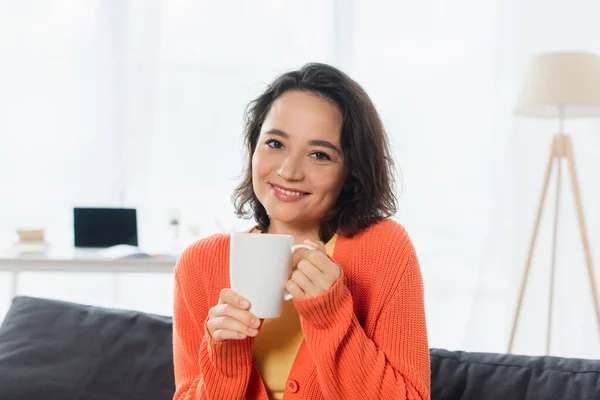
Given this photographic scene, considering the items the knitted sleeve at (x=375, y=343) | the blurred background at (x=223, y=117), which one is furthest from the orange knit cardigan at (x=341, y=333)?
the blurred background at (x=223, y=117)

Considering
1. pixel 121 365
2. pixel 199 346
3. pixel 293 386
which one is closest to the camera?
pixel 293 386

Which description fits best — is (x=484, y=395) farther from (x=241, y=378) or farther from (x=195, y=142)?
(x=195, y=142)

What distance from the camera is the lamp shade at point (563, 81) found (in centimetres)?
289

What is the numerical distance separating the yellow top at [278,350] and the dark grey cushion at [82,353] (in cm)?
29

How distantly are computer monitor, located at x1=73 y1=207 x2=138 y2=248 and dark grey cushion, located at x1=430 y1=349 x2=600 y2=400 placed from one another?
1.93 m

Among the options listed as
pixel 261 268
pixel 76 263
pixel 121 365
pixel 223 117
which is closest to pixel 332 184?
pixel 261 268

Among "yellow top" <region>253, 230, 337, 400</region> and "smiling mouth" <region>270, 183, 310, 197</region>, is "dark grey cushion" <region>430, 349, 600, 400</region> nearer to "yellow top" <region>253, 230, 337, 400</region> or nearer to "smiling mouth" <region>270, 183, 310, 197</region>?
"yellow top" <region>253, 230, 337, 400</region>

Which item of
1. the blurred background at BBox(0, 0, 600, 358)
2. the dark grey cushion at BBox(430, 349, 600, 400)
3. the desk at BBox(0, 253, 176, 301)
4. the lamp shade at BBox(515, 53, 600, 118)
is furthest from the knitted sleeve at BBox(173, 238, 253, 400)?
the blurred background at BBox(0, 0, 600, 358)

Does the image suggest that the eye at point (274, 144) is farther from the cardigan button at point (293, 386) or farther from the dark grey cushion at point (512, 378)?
the dark grey cushion at point (512, 378)

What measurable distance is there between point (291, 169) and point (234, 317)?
352 millimetres

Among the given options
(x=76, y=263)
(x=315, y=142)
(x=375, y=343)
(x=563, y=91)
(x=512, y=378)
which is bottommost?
(x=76, y=263)

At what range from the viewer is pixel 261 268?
3.48 feet

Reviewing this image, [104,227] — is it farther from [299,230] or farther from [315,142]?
[315,142]

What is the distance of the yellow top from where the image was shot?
1.42 metres
